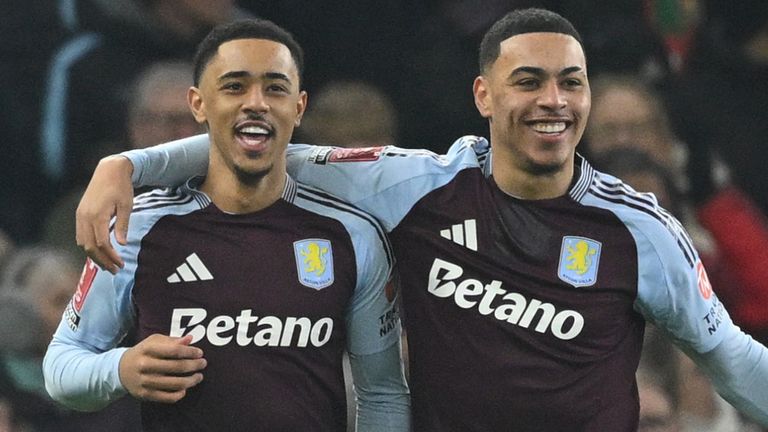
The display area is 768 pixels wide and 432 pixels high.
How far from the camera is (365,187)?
3.19m

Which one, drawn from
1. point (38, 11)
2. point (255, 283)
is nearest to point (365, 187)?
point (255, 283)

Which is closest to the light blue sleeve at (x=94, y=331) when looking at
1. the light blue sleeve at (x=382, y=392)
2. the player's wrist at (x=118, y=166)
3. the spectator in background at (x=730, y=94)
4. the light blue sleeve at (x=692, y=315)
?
the player's wrist at (x=118, y=166)

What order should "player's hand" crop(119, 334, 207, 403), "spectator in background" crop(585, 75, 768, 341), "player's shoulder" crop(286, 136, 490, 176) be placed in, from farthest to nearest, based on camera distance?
"spectator in background" crop(585, 75, 768, 341) < "player's shoulder" crop(286, 136, 490, 176) < "player's hand" crop(119, 334, 207, 403)

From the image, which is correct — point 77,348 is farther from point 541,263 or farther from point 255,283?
point 541,263

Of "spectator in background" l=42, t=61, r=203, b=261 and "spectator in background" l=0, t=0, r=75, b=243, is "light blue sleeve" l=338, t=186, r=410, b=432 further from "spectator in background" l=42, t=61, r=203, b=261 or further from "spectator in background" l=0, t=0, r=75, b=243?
"spectator in background" l=0, t=0, r=75, b=243

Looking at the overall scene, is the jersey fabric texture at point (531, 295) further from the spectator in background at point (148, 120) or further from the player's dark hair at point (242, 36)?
the spectator in background at point (148, 120)

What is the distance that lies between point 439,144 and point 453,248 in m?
2.32

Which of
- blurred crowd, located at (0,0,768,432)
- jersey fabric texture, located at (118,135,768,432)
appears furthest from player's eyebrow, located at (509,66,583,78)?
blurred crowd, located at (0,0,768,432)

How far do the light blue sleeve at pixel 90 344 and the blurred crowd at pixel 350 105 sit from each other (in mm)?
2110

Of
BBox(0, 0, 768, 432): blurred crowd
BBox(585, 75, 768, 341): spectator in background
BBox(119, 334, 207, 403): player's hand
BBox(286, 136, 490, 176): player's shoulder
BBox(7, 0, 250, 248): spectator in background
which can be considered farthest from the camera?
BBox(585, 75, 768, 341): spectator in background

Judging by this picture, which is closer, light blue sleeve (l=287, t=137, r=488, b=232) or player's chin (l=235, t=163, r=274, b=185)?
player's chin (l=235, t=163, r=274, b=185)

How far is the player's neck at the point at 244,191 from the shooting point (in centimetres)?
310

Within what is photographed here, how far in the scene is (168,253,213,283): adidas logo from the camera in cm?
304

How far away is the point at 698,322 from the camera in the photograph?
311 centimetres
